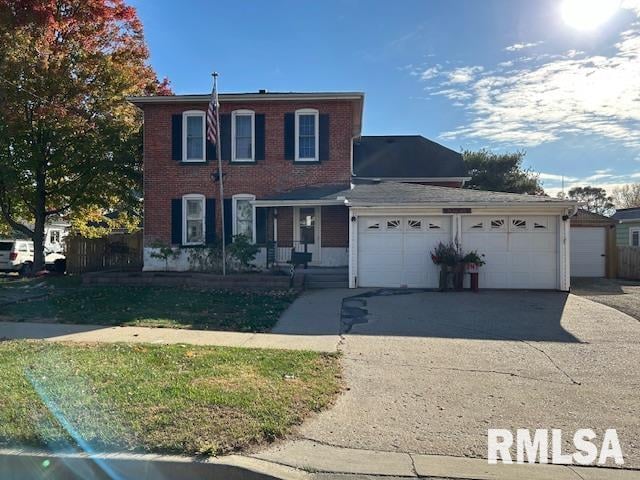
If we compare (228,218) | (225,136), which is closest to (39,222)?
(228,218)

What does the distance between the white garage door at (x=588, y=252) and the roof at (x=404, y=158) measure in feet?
20.3

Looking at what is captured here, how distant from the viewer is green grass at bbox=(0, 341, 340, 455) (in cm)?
408

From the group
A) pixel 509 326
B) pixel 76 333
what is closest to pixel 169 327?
pixel 76 333

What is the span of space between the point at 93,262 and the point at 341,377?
16.8m

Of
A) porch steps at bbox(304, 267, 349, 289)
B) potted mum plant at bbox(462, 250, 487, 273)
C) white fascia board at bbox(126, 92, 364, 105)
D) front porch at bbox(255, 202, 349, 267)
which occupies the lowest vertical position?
porch steps at bbox(304, 267, 349, 289)

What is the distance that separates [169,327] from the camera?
9.56 meters

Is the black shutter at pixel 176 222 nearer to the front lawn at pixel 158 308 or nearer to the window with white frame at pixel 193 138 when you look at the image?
the window with white frame at pixel 193 138

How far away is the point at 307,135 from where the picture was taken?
1766 centimetres

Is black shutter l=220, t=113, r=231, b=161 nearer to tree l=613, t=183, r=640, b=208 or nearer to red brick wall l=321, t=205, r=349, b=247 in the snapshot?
red brick wall l=321, t=205, r=349, b=247

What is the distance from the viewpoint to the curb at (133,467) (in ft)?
12.0

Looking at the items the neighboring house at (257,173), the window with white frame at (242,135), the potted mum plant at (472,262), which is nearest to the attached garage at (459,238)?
the potted mum plant at (472,262)

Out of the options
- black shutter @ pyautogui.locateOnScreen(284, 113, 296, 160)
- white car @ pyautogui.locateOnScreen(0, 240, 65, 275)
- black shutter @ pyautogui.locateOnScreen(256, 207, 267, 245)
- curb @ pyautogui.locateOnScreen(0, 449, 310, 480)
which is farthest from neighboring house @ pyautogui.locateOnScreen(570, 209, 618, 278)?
white car @ pyautogui.locateOnScreen(0, 240, 65, 275)

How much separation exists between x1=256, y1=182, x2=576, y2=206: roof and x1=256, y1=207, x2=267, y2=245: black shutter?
1.12 metres

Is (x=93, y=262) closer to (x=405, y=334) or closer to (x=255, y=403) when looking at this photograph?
(x=405, y=334)
